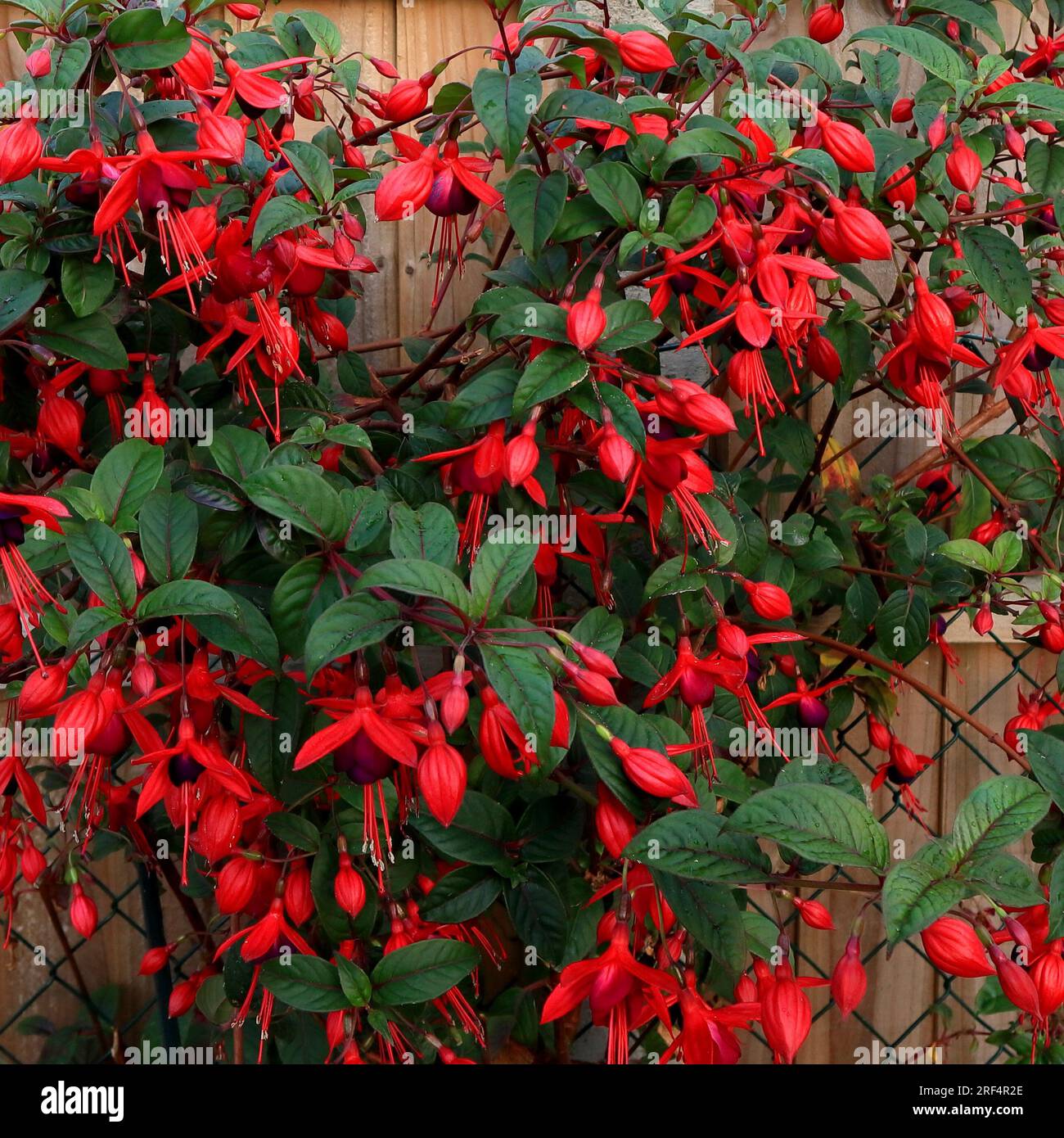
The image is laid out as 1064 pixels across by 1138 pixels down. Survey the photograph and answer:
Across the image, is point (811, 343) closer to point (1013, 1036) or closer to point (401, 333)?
point (401, 333)

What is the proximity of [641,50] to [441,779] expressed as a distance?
0.57 metres

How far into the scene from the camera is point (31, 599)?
2.52 feet

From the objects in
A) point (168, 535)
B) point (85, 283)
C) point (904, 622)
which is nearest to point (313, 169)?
point (85, 283)

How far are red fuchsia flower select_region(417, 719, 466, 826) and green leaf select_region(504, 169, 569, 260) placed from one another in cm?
40

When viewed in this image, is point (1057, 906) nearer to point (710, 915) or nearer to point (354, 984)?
point (710, 915)

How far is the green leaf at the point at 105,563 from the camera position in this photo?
0.71 metres

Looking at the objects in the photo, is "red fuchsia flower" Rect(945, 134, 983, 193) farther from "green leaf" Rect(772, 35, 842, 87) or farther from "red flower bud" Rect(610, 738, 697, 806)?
"red flower bud" Rect(610, 738, 697, 806)

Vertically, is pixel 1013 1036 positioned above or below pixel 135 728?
below

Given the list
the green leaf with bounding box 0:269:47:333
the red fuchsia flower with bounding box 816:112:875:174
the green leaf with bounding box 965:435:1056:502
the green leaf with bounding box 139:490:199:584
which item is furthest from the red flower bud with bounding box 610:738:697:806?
the green leaf with bounding box 965:435:1056:502

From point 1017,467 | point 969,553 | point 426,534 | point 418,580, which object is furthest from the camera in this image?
point 1017,467

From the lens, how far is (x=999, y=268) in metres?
0.92

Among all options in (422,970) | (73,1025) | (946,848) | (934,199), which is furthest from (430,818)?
(73,1025)

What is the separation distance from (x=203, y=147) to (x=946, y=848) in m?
0.71

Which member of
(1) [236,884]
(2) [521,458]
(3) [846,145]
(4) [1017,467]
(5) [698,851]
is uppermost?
(3) [846,145]
